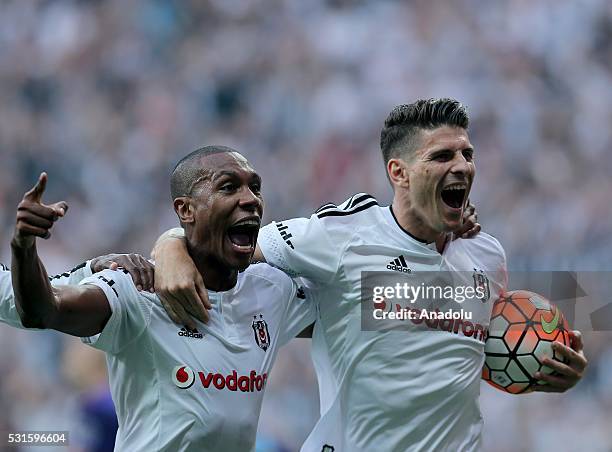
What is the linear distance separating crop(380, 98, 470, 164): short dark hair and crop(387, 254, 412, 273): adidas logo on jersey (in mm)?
475

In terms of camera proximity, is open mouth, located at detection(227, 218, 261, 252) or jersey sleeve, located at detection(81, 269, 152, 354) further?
open mouth, located at detection(227, 218, 261, 252)

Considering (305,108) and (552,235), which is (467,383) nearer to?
(552,235)

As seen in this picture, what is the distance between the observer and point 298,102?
33.6 feet

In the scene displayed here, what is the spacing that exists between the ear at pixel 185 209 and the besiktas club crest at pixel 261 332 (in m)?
0.47

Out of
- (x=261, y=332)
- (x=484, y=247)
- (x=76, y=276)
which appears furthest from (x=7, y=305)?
→ (x=484, y=247)

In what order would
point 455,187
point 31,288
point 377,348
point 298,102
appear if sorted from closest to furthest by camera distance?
point 31,288 < point 377,348 < point 455,187 < point 298,102

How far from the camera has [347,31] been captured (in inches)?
418

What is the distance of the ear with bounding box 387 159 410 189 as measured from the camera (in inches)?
179

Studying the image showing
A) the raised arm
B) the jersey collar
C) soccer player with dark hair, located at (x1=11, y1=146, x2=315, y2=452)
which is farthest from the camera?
the jersey collar

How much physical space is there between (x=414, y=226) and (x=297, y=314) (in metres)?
0.62

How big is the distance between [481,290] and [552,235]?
4958mm

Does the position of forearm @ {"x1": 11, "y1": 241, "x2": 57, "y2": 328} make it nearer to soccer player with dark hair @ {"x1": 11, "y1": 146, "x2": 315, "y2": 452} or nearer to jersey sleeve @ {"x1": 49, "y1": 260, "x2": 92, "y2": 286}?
soccer player with dark hair @ {"x1": 11, "y1": 146, "x2": 315, "y2": 452}

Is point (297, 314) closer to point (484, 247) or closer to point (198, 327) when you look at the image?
point (198, 327)

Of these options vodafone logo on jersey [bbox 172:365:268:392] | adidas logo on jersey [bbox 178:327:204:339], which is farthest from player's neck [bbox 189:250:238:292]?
vodafone logo on jersey [bbox 172:365:268:392]
